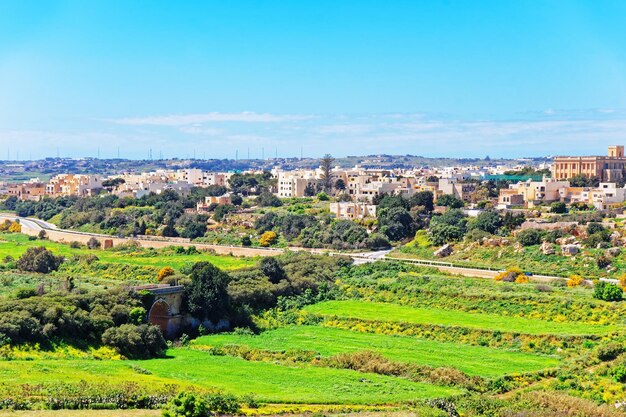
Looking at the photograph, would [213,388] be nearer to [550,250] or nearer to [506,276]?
[506,276]

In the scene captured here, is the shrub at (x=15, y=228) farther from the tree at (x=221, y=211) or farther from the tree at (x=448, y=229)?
the tree at (x=448, y=229)

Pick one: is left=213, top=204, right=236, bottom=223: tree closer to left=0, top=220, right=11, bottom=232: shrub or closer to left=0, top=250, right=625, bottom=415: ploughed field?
left=0, top=220, right=11, bottom=232: shrub

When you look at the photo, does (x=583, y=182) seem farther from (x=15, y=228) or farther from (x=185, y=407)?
(x=185, y=407)

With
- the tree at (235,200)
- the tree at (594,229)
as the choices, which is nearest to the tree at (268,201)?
the tree at (235,200)

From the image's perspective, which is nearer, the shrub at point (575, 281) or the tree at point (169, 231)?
the shrub at point (575, 281)

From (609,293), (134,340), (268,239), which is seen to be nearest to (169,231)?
(268,239)

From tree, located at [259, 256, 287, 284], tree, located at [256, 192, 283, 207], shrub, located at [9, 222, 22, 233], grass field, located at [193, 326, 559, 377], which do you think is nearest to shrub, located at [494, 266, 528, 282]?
tree, located at [259, 256, 287, 284]
